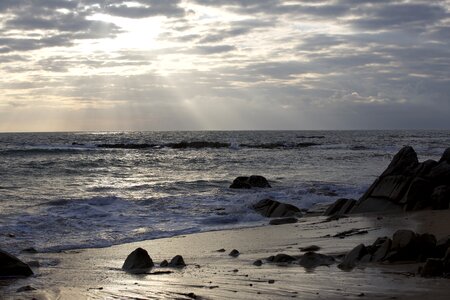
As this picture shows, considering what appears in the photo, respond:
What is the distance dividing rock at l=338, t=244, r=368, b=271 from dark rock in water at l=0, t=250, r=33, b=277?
5.04 m

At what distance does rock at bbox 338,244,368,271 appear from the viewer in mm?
8156

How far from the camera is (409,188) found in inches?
617

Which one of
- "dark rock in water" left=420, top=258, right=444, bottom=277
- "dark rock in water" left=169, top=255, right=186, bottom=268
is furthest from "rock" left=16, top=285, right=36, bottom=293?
"dark rock in water" left=420, top=258, right=444, bottom=277

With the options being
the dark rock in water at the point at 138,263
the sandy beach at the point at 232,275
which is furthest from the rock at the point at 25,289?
the dark rock in water at the point at 138,263

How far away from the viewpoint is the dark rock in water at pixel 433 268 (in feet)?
23.1

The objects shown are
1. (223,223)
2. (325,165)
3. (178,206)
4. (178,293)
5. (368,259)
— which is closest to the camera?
(178,293)

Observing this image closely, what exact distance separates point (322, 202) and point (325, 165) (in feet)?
54.7

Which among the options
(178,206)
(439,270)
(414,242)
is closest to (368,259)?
(414,242)

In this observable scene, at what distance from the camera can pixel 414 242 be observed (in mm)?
8109

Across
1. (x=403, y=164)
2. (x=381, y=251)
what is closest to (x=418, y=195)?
(x=403, y=164)

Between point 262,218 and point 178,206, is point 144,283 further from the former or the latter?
point 178,206

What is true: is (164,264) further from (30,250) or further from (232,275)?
(30,250)

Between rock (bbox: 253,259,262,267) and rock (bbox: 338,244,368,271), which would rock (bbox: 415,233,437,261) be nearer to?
rock (bbox: 338,244,368,271)

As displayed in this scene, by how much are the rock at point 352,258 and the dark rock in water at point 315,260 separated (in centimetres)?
24
